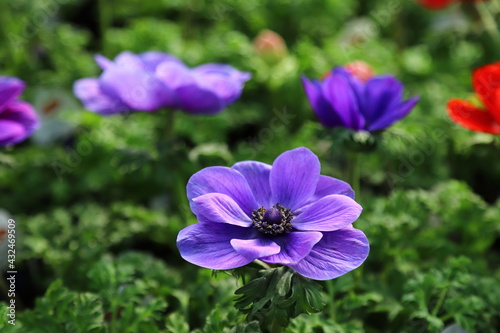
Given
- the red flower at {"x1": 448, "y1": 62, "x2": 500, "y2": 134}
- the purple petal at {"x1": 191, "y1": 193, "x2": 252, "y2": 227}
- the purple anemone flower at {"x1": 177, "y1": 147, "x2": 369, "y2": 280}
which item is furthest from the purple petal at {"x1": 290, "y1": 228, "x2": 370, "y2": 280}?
the red flower at {"x1": 448, "y1": 62, "x2": 500, "y2": 134}

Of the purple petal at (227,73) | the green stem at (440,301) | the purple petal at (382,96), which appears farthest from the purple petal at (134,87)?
the green stem at (440,301)

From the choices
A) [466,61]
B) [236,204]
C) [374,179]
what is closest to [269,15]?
[466,61]

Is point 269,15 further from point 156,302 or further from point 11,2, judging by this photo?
point 156,302

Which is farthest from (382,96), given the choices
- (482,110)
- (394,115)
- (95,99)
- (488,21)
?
(488,21)

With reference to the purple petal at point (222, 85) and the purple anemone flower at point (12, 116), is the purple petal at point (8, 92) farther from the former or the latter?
the purple petal at point (222, 85)

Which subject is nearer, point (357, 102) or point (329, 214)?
point (329, 214)

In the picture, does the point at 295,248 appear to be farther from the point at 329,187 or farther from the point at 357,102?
the point at 357,102
